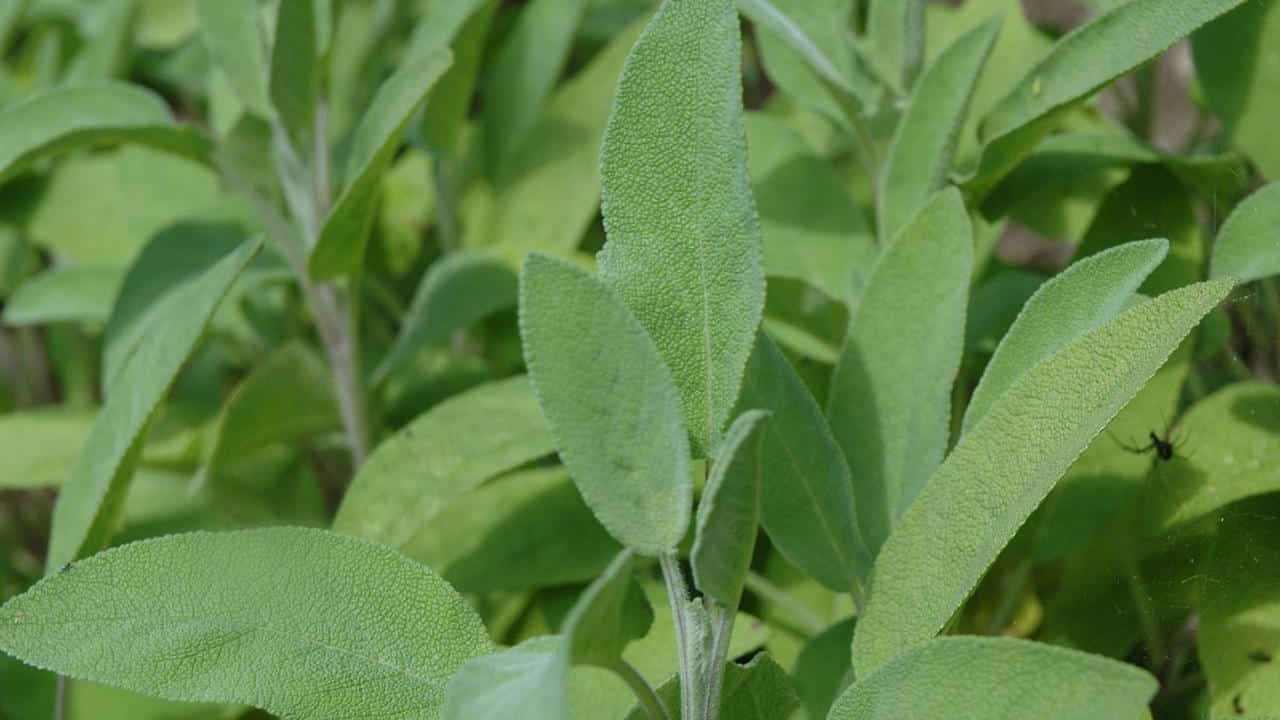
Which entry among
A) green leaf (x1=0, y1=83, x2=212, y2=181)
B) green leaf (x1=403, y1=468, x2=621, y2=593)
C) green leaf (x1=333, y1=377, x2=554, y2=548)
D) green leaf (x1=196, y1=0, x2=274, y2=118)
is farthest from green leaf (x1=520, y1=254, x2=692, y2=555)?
green leaf (x1=196, y1=0, x2=274, y2=118)

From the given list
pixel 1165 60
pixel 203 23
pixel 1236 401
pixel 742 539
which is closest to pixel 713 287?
pixel 742 539

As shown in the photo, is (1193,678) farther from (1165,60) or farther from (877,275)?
(1165,60)

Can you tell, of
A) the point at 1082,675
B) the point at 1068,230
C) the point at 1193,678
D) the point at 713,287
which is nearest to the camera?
the point at 1082,675

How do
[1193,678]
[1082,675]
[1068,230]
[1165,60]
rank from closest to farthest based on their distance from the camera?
[1082,675] → [1193,678] → [1068,230] → [1165,60]

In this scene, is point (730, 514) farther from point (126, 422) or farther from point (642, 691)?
point (126, 422)

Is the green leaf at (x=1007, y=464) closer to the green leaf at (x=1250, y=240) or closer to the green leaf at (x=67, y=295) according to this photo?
the green leaf at (x=1250, y=240)
